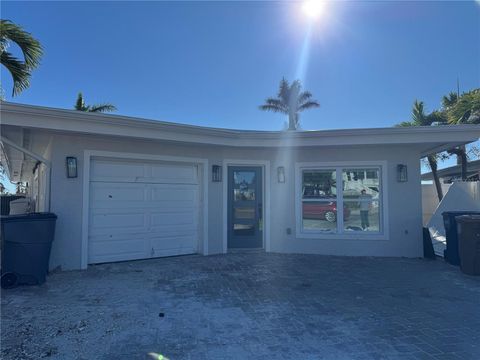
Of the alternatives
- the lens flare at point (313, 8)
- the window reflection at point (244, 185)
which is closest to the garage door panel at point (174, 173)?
the window reflection at point (244, 185)

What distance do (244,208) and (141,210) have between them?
2.45 metres

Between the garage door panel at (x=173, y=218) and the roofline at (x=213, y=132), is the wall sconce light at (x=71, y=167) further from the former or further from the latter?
the garage door panel at (x=173, y=218)

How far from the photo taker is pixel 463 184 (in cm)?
887

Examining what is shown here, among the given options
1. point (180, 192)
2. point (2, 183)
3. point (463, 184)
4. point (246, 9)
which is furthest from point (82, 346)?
point (2, 183)

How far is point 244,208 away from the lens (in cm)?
796

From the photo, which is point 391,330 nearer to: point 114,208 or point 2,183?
point 114,208

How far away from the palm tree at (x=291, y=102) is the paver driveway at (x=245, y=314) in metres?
18.4

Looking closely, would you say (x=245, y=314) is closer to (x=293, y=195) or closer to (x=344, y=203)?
(x=293, y=195)

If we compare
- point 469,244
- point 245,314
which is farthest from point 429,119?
point 245,314

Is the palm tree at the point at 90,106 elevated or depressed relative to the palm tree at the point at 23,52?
elevated

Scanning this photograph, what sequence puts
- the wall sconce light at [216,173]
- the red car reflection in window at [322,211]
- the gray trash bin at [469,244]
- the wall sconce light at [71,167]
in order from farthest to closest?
1. the red car reflection in window at [322,211]
2. the wall sconce light at [216,173]
3. the wall sconce light at [71,167]
4. the gray trash bin at [469,244]

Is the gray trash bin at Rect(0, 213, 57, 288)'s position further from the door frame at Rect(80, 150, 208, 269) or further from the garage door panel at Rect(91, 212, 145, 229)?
the garage door panel at Rect(91, 212, 145, 229)

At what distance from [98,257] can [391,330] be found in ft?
18.0

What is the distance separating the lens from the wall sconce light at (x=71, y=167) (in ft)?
20.2
